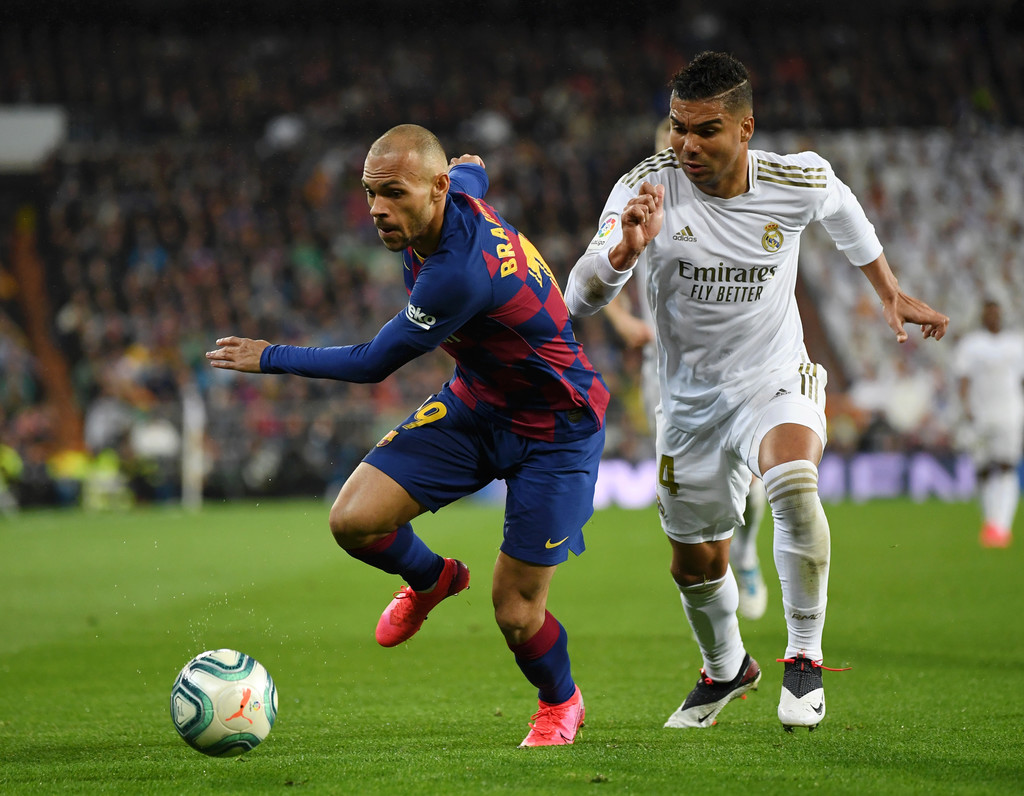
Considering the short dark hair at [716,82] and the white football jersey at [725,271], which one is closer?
the short dark hair at [716,82]

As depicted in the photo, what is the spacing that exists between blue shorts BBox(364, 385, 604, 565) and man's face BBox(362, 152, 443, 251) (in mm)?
901

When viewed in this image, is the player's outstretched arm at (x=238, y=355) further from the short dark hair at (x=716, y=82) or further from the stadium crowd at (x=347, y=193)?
the stadium crowd at (x=347, y=193)

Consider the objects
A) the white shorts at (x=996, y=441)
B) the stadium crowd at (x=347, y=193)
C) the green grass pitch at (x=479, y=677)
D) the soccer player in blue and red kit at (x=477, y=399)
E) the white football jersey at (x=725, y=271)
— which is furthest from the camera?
the stadium crowd at (x=347, y=193)

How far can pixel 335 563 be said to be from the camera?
13.1 m

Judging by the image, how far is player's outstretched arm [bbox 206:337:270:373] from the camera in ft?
14.6

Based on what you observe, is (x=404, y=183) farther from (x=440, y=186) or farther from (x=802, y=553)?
(x=802, y=553)

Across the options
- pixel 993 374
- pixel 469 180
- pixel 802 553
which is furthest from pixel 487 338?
pixel 993 374

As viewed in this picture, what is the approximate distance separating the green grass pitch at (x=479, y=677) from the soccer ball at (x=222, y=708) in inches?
4.5

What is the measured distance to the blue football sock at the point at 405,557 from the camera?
197 inches

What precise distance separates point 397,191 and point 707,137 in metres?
1.28

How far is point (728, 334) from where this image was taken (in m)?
5.13

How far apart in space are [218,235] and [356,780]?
938 inches

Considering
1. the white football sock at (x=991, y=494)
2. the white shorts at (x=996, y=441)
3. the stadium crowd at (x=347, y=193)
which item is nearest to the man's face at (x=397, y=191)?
the white football sock at (x=991, y=494)

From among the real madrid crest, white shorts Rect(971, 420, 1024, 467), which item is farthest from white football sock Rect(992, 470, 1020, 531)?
the real madrid crest
